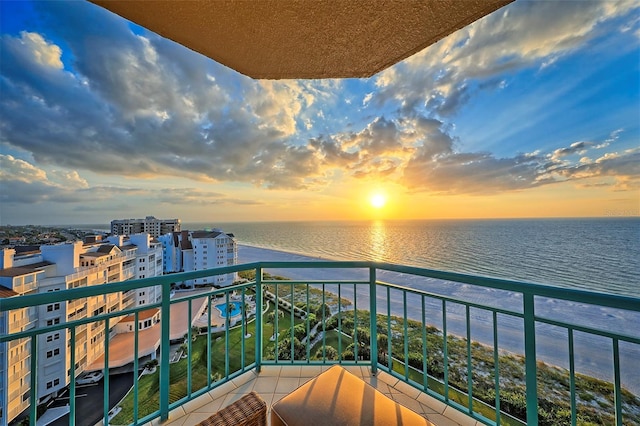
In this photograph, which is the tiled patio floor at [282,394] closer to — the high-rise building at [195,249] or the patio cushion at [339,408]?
the patio cushion at [339,408]

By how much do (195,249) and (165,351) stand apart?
4.85 m

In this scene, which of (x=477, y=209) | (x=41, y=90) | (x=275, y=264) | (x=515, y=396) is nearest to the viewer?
(x=275, y=264)

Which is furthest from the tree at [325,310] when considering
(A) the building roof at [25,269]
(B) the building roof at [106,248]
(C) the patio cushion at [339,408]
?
(B) the building roof at [106,248]

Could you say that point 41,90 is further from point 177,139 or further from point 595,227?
point 595,227

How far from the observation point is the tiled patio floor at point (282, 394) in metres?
1.79

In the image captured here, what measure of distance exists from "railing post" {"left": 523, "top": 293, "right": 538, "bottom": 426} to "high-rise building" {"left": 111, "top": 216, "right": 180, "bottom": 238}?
7.43 m

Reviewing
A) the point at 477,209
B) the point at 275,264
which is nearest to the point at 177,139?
the point at 275,264

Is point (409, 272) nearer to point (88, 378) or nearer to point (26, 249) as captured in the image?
point (26, 249)

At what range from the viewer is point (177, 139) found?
7.34 meters

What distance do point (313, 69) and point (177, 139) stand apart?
23.5 feet

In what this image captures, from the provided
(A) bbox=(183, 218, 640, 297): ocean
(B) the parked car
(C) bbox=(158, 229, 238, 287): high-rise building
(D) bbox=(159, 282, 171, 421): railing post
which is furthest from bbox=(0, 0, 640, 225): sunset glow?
(B) the parked car

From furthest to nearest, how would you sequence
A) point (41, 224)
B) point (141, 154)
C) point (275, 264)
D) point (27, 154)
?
point (141, 154)
point (27, 154)
point (41, 224)
point (275, 264)

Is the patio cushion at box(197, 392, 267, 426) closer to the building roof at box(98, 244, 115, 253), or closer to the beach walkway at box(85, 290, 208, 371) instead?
the beach walkway at box(85, 290, 208, 371)

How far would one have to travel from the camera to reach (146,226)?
6.43 m
